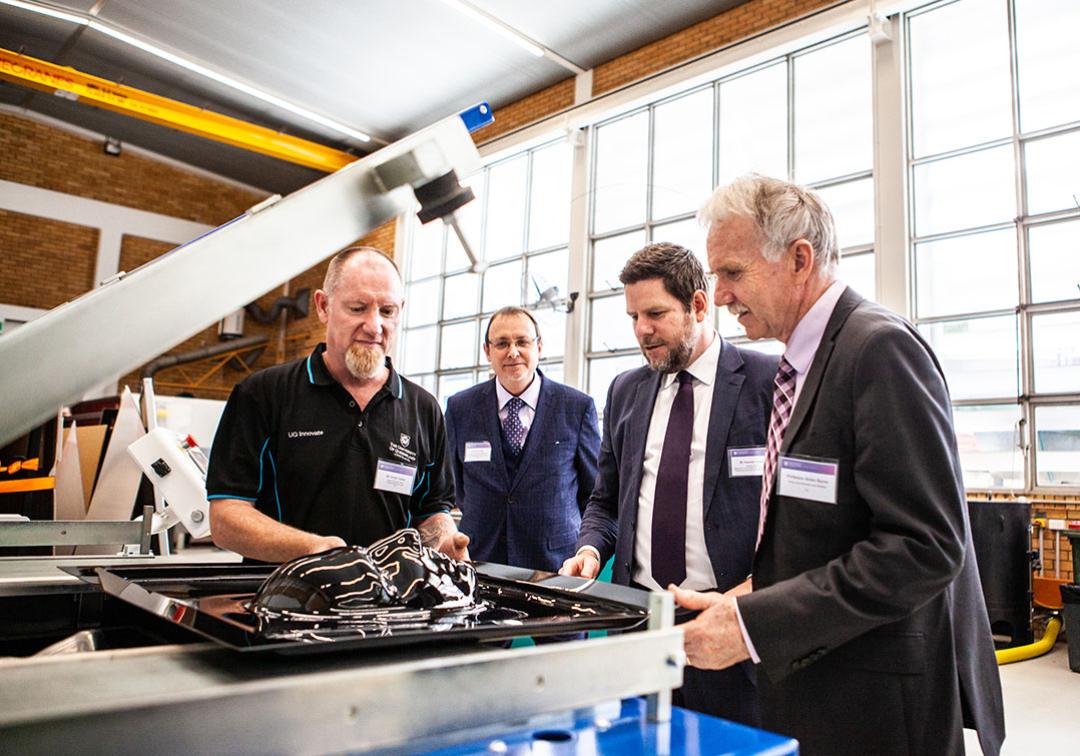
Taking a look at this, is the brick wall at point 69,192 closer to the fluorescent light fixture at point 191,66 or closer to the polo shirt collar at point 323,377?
the fluorescent light fixture at point 191,66

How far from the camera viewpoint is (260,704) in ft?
1.67

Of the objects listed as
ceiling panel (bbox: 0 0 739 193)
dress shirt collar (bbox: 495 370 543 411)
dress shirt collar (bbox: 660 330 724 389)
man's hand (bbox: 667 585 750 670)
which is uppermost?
ceiling panel (bbox: 0 0 739 193)

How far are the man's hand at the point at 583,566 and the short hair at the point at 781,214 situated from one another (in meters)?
0.70

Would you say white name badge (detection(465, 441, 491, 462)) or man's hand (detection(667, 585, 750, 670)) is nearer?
man's hand (detection(667, 585, 750, 670))

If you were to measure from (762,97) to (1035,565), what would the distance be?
5028 mm

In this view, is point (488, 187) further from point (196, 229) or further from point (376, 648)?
point (376, 648)

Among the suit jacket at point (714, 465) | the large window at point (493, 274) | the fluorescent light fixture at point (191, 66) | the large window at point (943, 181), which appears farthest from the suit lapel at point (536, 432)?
the fluorescent light fixture at point (191, 66)

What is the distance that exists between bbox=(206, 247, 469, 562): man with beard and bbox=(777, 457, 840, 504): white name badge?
0.83m

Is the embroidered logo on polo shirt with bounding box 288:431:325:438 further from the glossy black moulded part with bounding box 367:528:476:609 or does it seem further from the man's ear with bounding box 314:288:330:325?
the glossy black moulded part with bounding box 367:528:476:609

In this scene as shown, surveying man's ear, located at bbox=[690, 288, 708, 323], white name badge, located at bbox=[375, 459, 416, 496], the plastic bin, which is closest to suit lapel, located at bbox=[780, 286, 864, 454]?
man's ear, located at bbox=[690, 288, 708, 323]

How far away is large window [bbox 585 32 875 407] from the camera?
7.36 m

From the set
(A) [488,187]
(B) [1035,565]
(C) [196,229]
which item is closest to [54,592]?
(B) [1035,565]

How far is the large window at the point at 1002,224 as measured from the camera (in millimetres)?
6133

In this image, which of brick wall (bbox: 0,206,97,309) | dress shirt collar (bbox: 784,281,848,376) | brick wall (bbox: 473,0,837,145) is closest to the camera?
dress shirt collar (bbox: 784,281,848,376)
